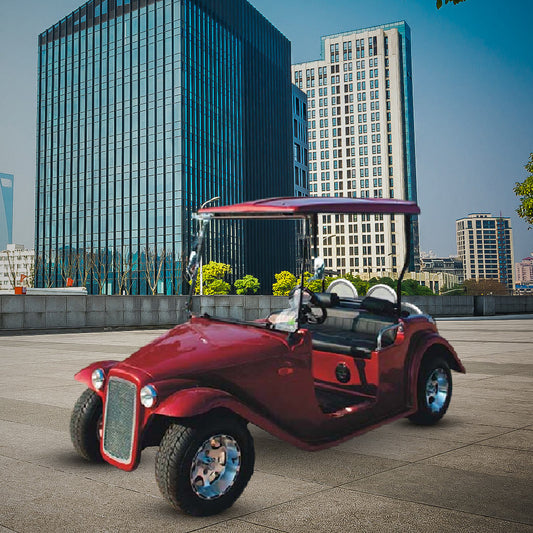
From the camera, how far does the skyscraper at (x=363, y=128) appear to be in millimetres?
138625

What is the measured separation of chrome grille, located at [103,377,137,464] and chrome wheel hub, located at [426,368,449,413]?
3198 millimetres

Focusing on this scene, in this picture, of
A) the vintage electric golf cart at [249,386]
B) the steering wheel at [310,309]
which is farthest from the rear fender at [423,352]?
the steering wheel at [310,309]

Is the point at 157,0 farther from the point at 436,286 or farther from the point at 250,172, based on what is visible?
the point at 436,286

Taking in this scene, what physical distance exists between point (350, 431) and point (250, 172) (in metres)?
89.7

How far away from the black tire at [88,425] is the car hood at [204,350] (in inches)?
22.7

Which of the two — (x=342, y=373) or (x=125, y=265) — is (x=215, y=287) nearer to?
(x=125, y=265)

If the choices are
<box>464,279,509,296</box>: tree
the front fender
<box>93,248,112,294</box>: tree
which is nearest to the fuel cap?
the front fender

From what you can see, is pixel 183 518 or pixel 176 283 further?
pixel 176 283

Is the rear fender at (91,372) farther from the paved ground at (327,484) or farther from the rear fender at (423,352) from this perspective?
the rear fender at (423,352)

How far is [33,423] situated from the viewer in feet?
19.5

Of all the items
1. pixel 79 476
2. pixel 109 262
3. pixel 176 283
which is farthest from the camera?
pixel 109 262

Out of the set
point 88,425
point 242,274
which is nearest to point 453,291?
point 242,274

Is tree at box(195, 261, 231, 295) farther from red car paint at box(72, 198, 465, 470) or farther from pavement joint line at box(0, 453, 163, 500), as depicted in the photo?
pavement joint line at box(0, 453, 163, 500)

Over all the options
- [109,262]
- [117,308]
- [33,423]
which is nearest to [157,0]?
[109,262]
